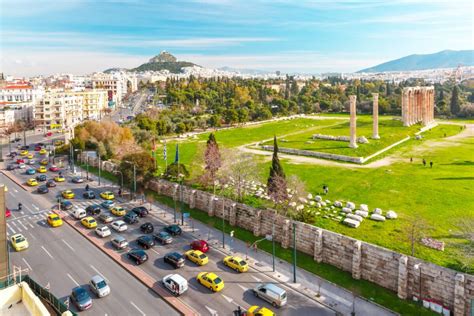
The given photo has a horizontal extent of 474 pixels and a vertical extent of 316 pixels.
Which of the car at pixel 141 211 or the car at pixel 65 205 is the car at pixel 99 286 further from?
the car at pixel 65 205

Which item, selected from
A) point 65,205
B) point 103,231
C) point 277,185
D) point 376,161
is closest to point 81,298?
point 103,231

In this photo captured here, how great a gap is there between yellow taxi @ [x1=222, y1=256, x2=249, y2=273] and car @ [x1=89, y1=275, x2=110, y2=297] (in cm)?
1001

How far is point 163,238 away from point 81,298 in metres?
11.0

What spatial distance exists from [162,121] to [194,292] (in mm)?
74903

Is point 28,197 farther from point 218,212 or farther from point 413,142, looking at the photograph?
point 413,142

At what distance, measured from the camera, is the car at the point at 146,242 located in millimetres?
34781

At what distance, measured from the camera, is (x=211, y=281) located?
27.6 m

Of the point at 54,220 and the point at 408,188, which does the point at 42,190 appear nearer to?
the point at 54,220

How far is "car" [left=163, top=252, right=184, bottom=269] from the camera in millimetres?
30931

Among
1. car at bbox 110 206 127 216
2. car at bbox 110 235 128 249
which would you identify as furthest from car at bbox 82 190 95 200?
car at bbox 110 235 128 249

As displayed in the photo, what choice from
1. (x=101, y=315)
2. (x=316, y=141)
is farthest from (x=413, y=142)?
(x=101, y=315)

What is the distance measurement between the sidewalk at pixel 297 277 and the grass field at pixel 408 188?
7.72 meters

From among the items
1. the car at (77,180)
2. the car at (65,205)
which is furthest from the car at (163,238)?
the car at (77,180)

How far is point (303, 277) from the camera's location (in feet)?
97.2
